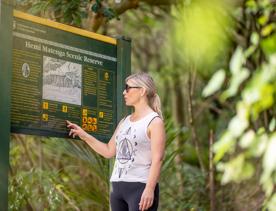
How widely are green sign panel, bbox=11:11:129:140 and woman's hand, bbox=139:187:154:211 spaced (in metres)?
1.12

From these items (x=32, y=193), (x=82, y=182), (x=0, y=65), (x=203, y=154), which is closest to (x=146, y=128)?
(x=0, y=65)

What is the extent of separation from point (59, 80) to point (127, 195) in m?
1.33

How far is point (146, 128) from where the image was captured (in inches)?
201

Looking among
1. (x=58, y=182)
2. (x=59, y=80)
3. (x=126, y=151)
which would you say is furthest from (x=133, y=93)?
(x=58, y=182)

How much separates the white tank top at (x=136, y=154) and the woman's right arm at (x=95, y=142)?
0.39 meters

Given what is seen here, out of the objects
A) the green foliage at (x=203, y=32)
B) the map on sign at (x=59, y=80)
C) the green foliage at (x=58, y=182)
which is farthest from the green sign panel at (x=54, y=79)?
the green foliage at (x=203, y=32)

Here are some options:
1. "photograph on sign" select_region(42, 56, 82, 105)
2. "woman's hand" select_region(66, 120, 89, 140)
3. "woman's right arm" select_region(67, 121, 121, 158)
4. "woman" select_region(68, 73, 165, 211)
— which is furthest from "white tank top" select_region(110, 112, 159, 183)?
"photograph on sign" select_region(42, 56, 82, 105)

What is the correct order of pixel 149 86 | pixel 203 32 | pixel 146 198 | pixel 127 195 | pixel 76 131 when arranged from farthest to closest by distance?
pixel 203 32 < pixel 76 131 < pixel 149 86 < pixel 127 195 < pixel 146 198

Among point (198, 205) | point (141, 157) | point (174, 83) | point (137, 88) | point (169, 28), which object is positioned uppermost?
point (169, 28)

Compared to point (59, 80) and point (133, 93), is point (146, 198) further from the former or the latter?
point (59, 80)

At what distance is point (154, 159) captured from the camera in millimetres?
5027

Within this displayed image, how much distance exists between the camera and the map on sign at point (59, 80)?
5.64 m

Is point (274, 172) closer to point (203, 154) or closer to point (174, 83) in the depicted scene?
point (203, 154)

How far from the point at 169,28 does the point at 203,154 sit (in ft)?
8.59
